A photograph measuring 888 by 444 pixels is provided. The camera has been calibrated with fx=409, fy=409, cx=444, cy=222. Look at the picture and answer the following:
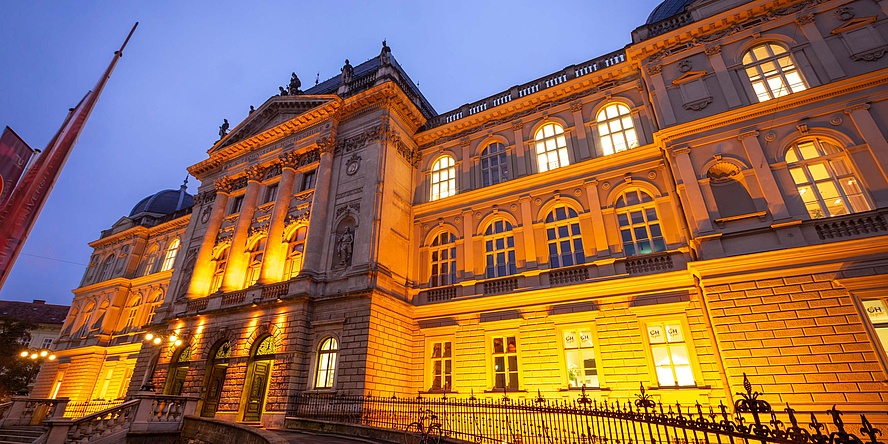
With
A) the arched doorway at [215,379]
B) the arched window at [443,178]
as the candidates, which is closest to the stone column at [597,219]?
the arched window at [443,178]

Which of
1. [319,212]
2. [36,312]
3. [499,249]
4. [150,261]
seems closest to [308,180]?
[319,212]

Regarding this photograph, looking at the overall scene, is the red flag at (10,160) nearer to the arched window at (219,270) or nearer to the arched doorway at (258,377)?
the arched doorway at (258,377)

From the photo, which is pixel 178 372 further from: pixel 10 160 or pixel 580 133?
pixel 580 133

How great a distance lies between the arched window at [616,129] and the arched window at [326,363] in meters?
14.3

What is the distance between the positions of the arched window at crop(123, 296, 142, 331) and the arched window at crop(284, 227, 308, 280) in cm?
1749

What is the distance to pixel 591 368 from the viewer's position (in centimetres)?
1433

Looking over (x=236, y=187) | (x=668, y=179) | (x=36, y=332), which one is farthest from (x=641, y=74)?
(x=36, y=332)

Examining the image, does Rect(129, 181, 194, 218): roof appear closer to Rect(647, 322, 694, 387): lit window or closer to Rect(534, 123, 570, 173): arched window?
Rect(534, 123, 570, 173): arched window

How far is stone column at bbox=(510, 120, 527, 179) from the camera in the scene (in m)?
19.3

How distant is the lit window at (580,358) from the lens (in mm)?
14234

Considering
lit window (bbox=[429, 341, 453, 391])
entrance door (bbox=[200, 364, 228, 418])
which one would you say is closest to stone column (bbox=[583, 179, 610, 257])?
lit window (bbox=[429, 341, 453, 391])

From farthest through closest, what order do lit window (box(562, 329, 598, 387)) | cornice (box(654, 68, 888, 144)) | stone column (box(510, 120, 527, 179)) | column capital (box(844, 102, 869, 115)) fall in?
stone column (box(510, 120, 527, 179))
lit window (box(562, 329, 598, 387))
cornice (box(654, 68, 888, 144))
column capital (box(844, 102, 869, 115))

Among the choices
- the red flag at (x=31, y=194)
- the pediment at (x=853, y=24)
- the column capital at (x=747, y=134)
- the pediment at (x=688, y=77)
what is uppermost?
the pediment at (x=853, y=24)

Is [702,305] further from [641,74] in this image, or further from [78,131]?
[78,131]
